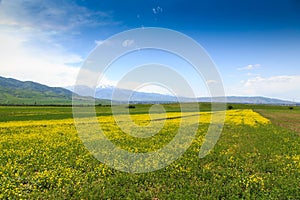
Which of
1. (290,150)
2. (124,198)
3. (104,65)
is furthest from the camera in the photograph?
(290,150)

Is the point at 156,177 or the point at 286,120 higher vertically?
the point at 286,120

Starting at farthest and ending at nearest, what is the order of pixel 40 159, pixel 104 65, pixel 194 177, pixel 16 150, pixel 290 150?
pixel 290 150 → pixel 16 150 → pixel 40 159 → pixel 104 65 → pixel 194 177

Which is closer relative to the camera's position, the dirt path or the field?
the field

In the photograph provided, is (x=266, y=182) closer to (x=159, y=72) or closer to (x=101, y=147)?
(x=159, y=72)

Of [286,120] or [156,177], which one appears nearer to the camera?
[156,177]

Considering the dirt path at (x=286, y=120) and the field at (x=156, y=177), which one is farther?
the dirt path at (x=286, y=120)

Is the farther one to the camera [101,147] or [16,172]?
[101,147]

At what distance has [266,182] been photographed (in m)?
12.0

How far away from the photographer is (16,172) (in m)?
13.6

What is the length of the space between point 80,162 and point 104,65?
234 inches

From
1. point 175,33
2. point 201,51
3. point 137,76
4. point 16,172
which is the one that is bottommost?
point 16,172

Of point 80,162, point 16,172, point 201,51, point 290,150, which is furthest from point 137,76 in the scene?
point 290,150

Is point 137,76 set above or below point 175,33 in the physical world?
below

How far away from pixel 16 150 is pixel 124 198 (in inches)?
485
